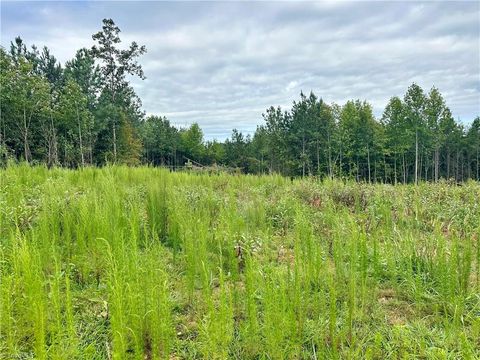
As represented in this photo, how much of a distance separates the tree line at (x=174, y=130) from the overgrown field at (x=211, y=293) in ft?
43.4

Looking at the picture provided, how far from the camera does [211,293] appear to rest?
79.8 inches

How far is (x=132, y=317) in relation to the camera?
1793 millimetres

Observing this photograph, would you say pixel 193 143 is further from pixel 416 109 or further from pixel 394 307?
pixel 394 307

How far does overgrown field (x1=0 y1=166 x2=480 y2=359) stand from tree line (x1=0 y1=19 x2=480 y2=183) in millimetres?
13238

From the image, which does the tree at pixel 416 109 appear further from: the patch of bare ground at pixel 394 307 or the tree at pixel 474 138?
the patch of bare ground at pixel 394 307

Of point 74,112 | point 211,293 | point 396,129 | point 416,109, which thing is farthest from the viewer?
point 396,129

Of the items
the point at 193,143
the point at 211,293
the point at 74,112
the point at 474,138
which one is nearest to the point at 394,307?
the point at 211,293

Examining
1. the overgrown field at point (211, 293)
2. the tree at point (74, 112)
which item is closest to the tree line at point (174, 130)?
the tree at point (74, 112)

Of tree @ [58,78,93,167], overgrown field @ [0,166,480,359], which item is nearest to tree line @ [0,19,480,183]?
tree @ [58,78,93,167]

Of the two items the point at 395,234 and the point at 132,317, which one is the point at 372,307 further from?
the point at 132,317

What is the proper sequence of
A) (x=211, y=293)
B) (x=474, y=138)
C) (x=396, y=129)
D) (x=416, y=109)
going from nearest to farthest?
1. (x=211, y=293)
2. (x=416, y=109)
3. (x=396, y=129)
4. (x=474, y=138)

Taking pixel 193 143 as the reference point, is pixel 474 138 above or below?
below

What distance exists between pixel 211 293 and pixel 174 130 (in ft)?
164

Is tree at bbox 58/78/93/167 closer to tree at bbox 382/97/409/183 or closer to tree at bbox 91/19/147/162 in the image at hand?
tree at bbox 91/19/147/162
